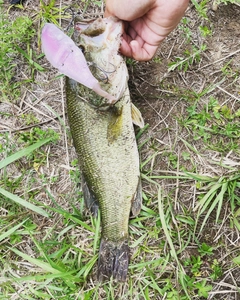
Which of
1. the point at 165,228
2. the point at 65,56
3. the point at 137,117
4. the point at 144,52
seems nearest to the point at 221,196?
the point at 165,228

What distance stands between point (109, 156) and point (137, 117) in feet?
1.21

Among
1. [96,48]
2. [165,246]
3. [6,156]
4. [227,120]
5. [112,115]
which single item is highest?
[96,48]

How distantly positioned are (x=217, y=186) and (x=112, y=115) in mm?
949

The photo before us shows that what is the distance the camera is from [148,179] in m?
3.28

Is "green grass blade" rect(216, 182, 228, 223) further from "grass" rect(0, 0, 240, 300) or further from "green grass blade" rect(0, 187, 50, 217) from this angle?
"green grass blade" rect(0, 187, 50, 217)

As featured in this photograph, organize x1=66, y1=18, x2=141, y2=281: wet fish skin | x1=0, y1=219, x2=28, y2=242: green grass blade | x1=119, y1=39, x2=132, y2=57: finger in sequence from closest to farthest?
x1=66, y1=18, x2=141, y2=281: wet fish skin < x1=119, y1=39, x2=132, y2=57: finger < x1=0, y1=219, x2=28, y2=242: green grass blade

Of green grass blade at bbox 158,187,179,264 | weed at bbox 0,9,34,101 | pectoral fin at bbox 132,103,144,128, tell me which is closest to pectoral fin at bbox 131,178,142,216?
green grass blade at bbox 158,187,179,264

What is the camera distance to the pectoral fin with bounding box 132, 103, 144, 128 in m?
3.15

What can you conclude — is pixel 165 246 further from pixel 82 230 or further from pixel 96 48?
pixel 96 48

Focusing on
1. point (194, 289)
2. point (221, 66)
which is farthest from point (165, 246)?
point (221, 66)

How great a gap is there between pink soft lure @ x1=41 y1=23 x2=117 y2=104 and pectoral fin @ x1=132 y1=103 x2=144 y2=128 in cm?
50

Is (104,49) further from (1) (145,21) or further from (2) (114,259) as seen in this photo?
(2) (114,259)

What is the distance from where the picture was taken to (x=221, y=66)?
3381mm

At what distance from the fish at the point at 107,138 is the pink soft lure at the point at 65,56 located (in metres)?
0.04
